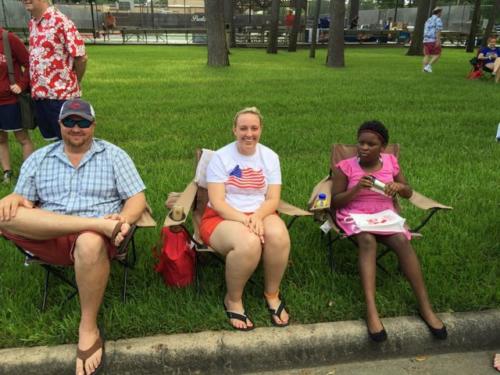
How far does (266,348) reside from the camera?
8.84 feet

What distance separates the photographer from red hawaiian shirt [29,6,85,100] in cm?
459

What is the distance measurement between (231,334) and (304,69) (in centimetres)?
1374

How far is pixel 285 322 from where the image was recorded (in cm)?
284

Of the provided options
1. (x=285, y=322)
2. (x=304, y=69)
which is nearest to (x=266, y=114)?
(x=285, y=322)

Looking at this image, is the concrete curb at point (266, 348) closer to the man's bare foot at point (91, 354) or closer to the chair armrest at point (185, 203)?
the man's bare foot at point (91, 354)

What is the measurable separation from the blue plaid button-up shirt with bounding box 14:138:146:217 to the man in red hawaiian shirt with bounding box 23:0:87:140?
209 cm

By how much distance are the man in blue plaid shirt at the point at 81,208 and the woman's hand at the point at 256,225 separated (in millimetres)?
713

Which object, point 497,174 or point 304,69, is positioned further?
point 304,69

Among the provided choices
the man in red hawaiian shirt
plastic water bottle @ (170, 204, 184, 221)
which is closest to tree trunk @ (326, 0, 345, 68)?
the man in red hawaiian shirt

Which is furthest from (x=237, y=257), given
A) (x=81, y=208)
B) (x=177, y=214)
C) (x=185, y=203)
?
(x=81, y=208)

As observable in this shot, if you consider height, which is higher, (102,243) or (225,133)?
(102,243)

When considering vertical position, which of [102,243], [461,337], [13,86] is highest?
[13,86]

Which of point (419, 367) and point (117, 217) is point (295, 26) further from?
point (419, 367)

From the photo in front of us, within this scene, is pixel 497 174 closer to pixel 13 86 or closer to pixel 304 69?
pixel 13 86
